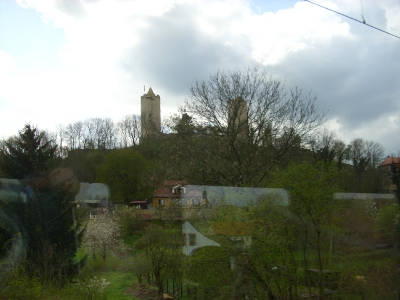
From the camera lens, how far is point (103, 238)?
53.0ft

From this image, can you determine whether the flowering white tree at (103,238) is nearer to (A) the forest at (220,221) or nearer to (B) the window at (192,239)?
(A) the forest at (220,221)

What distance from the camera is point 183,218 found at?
10766 millimetres

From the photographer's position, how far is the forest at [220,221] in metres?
7.36

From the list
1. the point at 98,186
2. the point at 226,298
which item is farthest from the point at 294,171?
the point at 98,186

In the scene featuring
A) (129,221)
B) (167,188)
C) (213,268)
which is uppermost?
(167,188)

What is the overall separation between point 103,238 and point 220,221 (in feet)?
32.3

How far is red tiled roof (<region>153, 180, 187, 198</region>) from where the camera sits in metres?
13.9

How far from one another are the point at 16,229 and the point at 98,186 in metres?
6.64

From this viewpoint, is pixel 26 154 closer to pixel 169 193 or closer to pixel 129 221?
pixel 169 193

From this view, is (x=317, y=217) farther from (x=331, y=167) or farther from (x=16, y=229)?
(x=16, y=229)

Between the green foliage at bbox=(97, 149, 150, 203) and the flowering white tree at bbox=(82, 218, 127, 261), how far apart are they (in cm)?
210

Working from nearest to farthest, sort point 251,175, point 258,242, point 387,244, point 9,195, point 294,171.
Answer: point 258,242 < point 294,171 < point 387,244 < point 9,195 < point 251,175

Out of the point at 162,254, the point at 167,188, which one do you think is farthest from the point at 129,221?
the point at 162,254

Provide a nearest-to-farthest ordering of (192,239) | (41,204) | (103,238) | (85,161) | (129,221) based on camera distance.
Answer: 1. (192,239)
2. (41,204)
3. (103,238)
4. (129,221)
5. (85,161)
